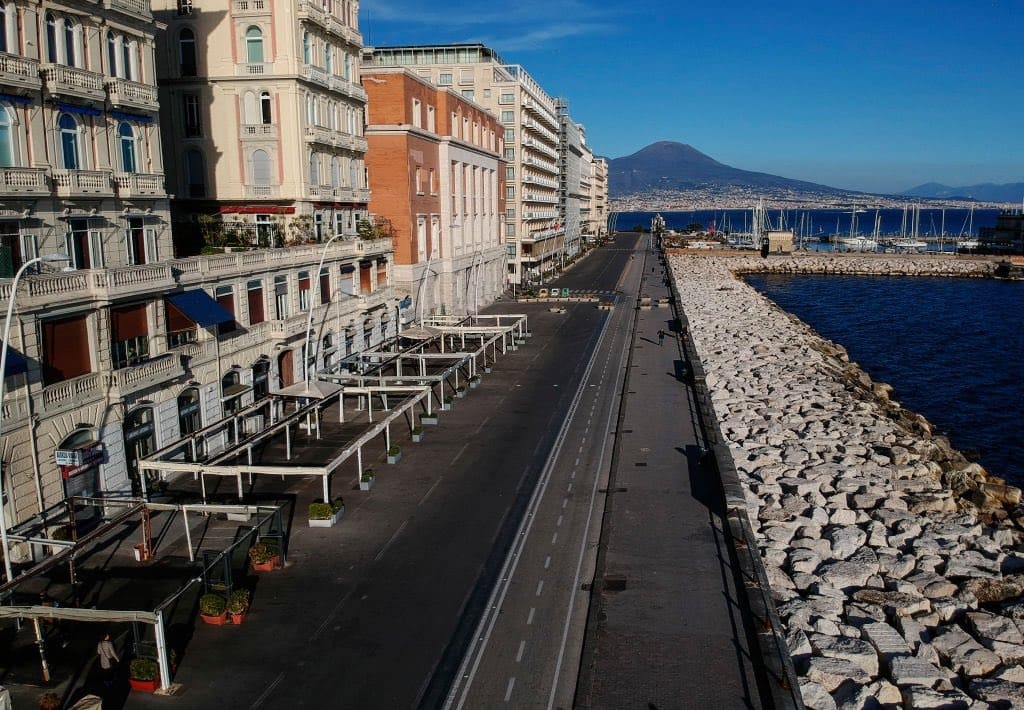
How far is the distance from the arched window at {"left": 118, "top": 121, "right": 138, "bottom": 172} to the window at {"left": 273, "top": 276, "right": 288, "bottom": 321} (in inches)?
374

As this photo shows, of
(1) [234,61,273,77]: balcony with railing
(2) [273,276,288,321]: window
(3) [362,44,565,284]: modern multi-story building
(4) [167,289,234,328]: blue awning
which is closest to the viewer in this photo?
(4) [167,289,234,328]: blue awning

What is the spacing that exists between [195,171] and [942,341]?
69.8m

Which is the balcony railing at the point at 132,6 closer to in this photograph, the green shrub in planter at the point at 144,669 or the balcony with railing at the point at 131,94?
the balcony with railing at the point at 131,94

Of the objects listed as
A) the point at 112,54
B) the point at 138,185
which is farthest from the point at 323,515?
the point at 112,54

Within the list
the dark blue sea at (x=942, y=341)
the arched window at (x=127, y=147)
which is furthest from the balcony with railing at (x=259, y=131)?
the dark blue sea at (x=942, y=341)

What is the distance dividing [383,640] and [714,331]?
57275 mm

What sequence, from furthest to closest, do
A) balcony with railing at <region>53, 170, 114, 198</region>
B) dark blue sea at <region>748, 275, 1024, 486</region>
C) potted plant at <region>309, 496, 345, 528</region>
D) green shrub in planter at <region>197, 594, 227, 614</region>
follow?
dark blue sea at <region>748, 275, 1024, 486</region> → balcony with railing at <region>53, 170, 114, 198</region> → potted plant at <region>309, 496, 345, 528</region> → green shrub in planter at <region>197, 594, 227, 614</region>

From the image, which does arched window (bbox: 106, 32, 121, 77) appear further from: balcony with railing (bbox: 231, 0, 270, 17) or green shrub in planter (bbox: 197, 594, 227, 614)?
green shrub in planter (bbox: 197, 594, 227, 614)

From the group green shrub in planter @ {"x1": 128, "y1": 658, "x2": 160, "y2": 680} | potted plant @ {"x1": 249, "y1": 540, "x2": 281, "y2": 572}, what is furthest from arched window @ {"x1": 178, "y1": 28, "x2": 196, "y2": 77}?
green shrub in planter @ {"x1": 128, "y1": 658, "x2": 160, "y2": 680}

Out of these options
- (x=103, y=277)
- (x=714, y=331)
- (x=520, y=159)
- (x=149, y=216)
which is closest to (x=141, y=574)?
(x=103, y=277)

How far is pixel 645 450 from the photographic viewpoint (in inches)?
1390

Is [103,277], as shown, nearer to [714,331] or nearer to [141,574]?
[141,574]

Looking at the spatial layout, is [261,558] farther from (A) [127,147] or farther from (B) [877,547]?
(B) [877,547]

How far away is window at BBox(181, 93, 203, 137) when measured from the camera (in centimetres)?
4594
